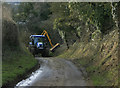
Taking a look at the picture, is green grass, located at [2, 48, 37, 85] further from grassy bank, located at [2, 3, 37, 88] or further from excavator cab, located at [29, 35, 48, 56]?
excavator cab, located at [29, 35, 48, 56]

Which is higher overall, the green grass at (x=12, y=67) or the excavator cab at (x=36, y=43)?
the green grass at (x=12, y=67)

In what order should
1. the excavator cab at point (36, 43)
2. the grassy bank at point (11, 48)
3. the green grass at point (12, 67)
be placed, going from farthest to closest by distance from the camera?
the excavator cab at point (36, 43) → the grassy bank at point (11, 48) → the green grass at point (12, 67)

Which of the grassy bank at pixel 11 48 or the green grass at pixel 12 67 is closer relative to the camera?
the green grass at pixel 12 67

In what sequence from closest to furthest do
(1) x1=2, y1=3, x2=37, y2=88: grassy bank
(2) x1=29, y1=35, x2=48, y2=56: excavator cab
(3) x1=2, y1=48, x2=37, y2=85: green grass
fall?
1. (3) x1=2, y1=48, x2=37, y2=85: green grass
2. (1) x1=2, y1=3, x2=37, y2=88: grassy bank
3. (2) x1=29, y1=35, x2=48, y2=56: excavator cab

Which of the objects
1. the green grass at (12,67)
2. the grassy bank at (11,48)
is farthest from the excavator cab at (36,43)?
the green grass at (12,67)

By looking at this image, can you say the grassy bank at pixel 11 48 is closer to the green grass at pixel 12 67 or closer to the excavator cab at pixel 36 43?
the green grass at pixel 12 67

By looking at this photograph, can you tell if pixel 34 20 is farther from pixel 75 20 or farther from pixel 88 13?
pixel 88 13

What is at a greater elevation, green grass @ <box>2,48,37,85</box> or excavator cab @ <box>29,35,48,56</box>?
green grass @ <box>2,48,37,85</box>

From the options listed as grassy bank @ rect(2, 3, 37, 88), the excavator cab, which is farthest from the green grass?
the excavator cab

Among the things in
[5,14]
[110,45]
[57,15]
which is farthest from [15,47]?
[57,15]

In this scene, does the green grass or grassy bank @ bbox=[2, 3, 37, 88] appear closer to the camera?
the green grass

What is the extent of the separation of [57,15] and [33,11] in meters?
25.9

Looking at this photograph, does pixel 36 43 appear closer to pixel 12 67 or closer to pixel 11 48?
pixel 11 48

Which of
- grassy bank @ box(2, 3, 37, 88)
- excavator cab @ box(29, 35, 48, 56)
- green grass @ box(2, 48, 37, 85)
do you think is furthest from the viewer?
excavator cab @ box(29, 35, 48, 56)
